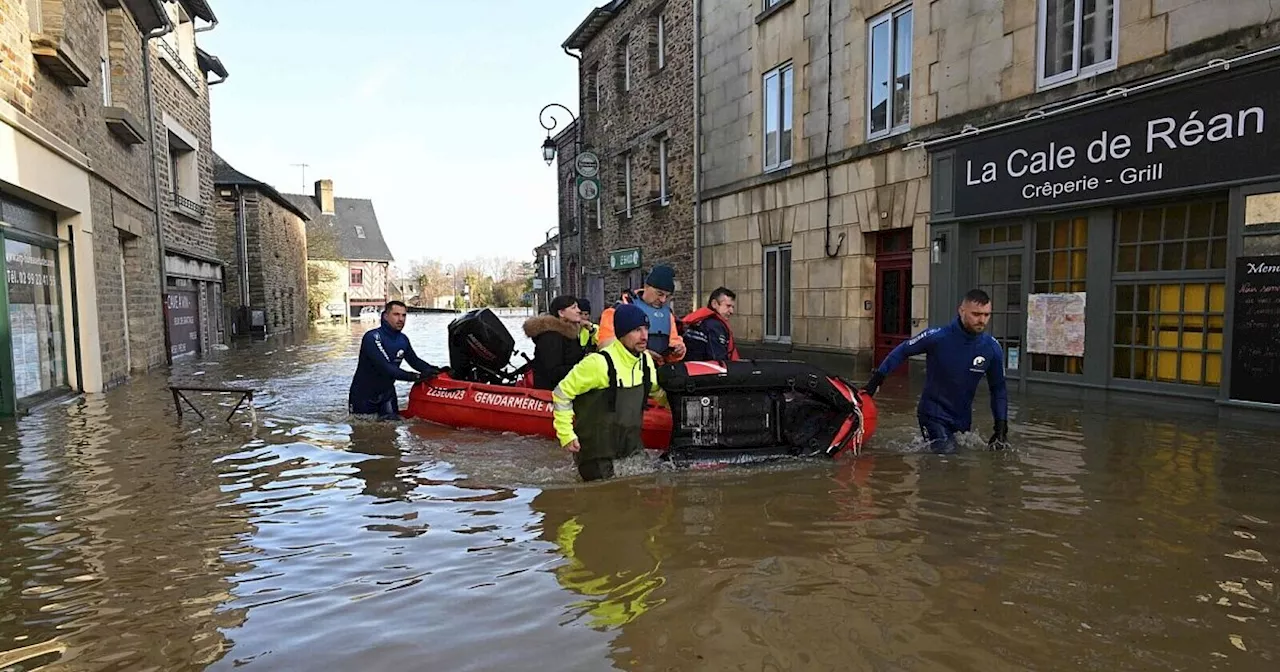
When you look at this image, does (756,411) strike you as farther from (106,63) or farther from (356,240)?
(356,240)

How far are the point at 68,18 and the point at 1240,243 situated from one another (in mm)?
13783

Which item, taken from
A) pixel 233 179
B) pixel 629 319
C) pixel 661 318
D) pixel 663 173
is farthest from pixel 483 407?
pixel 233 179

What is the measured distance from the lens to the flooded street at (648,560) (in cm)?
301

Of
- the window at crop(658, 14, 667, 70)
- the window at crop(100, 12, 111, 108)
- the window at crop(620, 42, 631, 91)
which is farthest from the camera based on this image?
the window at crop(620, 42, 631, 91)

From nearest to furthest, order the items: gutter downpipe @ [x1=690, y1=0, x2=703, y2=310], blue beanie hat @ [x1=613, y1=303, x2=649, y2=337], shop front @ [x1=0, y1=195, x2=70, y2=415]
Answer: blue beanie hat @ [x1=613, y1=303, x2=649, y2=337], shop front @ [x1=0, y1=195, x2=70, y2=415], gutter downpipe @ [x1=690, y1=0, x2=703, y2=310]

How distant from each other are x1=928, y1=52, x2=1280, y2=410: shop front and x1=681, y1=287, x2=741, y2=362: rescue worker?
435 cm

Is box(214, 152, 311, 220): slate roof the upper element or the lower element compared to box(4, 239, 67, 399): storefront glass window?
upper

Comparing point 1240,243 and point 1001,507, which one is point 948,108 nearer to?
point 1240,243

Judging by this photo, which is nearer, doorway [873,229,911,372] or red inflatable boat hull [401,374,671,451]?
red inflatable boat hull [401,374,671,451]

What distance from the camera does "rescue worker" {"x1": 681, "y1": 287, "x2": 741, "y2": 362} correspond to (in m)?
7.43

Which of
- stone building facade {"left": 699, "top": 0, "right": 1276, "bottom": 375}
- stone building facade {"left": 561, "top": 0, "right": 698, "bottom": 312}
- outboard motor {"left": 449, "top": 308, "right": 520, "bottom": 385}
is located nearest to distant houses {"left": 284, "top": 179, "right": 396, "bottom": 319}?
stone building facade {"left": 561, "top": 0, "right": 698, "bottom": 312}

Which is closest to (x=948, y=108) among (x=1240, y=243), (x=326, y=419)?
(x=1240, y=243)

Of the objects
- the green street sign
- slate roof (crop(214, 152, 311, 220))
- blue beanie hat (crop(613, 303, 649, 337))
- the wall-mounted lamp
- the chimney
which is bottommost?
blue beanie hat (crop(613, 303, 649, 337))

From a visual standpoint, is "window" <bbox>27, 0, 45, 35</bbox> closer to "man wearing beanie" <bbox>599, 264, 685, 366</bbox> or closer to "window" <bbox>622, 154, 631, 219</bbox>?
"man wearing beanie" <bbox>599, 264, 685, 366</bbox>
